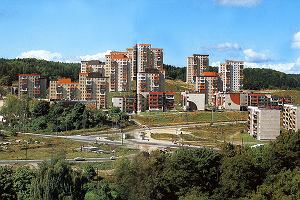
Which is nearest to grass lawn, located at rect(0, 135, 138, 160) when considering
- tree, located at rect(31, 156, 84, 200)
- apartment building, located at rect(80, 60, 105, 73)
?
tree, located at rect(31, 156, 84, 200)

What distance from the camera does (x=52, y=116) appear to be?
148 ft

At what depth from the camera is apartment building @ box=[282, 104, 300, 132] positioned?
39606mm

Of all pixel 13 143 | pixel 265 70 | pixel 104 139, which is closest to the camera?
pixel 13 143

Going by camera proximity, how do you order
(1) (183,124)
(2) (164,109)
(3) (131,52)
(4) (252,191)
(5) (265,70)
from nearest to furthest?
(4) (252,191)
(1) (183,124)
(2) (164,109)
(3) (131,52)
(5) (265,70)

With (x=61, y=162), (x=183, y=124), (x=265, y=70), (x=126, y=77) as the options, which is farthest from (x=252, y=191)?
(x=265, y=70)

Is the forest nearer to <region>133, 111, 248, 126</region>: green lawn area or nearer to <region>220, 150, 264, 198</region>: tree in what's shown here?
<region>220, 150, 264, 198</region>: tree

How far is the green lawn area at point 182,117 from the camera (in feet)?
154

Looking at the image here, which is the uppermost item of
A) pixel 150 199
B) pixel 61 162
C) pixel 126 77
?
pixel 126 77

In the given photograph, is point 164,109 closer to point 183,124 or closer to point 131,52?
point 183,124

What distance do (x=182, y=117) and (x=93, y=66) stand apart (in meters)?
18.3

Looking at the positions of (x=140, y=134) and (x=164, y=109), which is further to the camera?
(x=164, y=109)

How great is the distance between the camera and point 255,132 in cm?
4041

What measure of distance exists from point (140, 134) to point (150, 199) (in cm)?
2123

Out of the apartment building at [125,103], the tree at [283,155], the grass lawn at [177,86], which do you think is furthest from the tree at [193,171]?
the grass lawn at [177,86]
